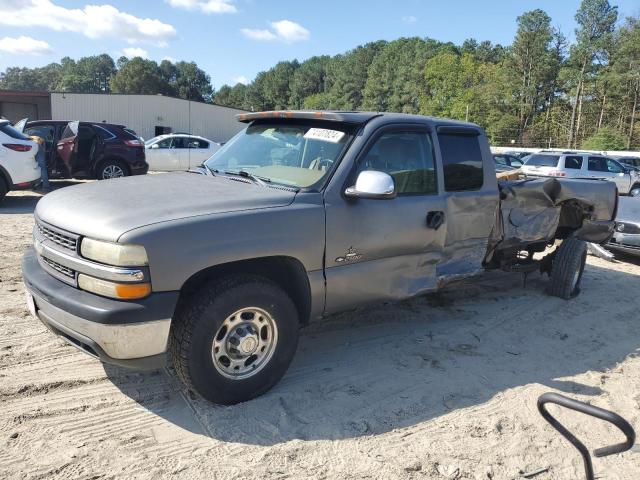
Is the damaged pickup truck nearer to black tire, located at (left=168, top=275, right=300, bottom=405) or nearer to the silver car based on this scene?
black tire, located at (left=168, top=275, right=300, bottom=405)

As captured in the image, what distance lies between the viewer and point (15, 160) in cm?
1015

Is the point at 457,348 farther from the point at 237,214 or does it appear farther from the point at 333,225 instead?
the point at 237,214

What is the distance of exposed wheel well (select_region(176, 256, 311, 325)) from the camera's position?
3207 millimetres

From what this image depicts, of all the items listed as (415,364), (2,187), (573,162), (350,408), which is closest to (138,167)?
(2,187)

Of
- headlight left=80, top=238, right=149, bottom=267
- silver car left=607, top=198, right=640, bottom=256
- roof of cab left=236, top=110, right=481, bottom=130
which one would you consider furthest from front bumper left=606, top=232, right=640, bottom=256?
headlight left=80, top=238, right=149, bottom=267

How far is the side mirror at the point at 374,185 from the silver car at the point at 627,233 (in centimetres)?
639

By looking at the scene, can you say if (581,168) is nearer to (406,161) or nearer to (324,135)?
(406,161)

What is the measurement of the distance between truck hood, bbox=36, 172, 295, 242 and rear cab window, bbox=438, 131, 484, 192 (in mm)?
1622

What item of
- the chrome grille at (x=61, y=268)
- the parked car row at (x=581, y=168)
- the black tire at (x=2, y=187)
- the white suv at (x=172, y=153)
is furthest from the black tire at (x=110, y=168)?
the parked car row at (x=581, y=168)

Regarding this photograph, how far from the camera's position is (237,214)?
3186mm

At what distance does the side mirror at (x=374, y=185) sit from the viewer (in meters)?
3.49

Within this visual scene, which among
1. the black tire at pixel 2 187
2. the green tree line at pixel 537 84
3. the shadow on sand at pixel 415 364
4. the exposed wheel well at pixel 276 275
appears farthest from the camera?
the green tree line at pixel 537 84

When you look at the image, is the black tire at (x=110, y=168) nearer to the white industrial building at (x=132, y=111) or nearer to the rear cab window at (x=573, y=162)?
the rear cab window at (x=573, y=162)

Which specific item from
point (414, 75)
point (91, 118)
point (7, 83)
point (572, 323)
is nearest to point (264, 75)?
point (414, 75)
